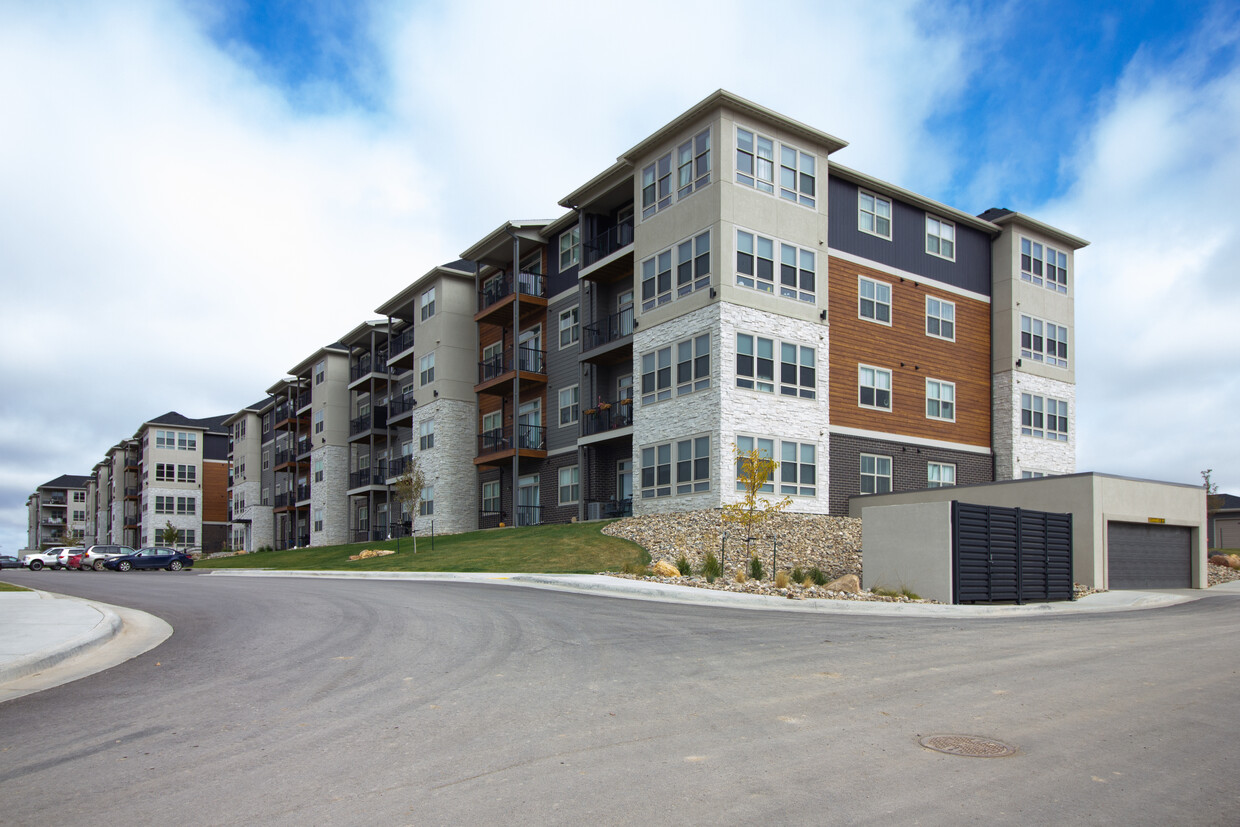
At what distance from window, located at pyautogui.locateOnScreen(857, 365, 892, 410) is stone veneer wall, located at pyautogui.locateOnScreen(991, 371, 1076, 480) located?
22.7ft

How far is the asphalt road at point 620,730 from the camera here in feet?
17.1

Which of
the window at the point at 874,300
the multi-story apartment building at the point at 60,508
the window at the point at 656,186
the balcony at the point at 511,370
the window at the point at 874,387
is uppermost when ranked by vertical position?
the window at the point at 656,186

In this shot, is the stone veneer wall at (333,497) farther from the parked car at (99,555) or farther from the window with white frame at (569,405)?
the window with white frame at (569,405)

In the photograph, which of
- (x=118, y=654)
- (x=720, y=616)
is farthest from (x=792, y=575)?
(x=118, y=654)

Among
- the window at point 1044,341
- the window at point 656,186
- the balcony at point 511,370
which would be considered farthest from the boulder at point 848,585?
the window at point 1044,341

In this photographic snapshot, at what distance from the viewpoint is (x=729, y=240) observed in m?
30.6

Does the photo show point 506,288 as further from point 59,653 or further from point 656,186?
point 59,653

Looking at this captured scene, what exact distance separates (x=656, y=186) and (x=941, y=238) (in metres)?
13.7

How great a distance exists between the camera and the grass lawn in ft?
87.7

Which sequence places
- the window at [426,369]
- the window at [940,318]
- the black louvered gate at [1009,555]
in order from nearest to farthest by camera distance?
the black louvered gate at [1009,555] < the window at [940,318] < the window at [426,369]

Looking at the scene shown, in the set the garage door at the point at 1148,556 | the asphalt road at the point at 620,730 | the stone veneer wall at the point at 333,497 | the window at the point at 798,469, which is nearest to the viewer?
the asphalt road at the point at 620,730

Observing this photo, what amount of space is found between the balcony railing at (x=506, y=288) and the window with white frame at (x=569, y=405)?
16.8ft

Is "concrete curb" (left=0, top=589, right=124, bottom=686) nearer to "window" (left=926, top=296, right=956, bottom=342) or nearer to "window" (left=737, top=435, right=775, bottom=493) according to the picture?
"window" (left=737, top=435, right=775, bottom=493)

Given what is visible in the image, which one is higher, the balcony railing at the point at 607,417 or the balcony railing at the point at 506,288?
the balcony railing at the point at 506,288
